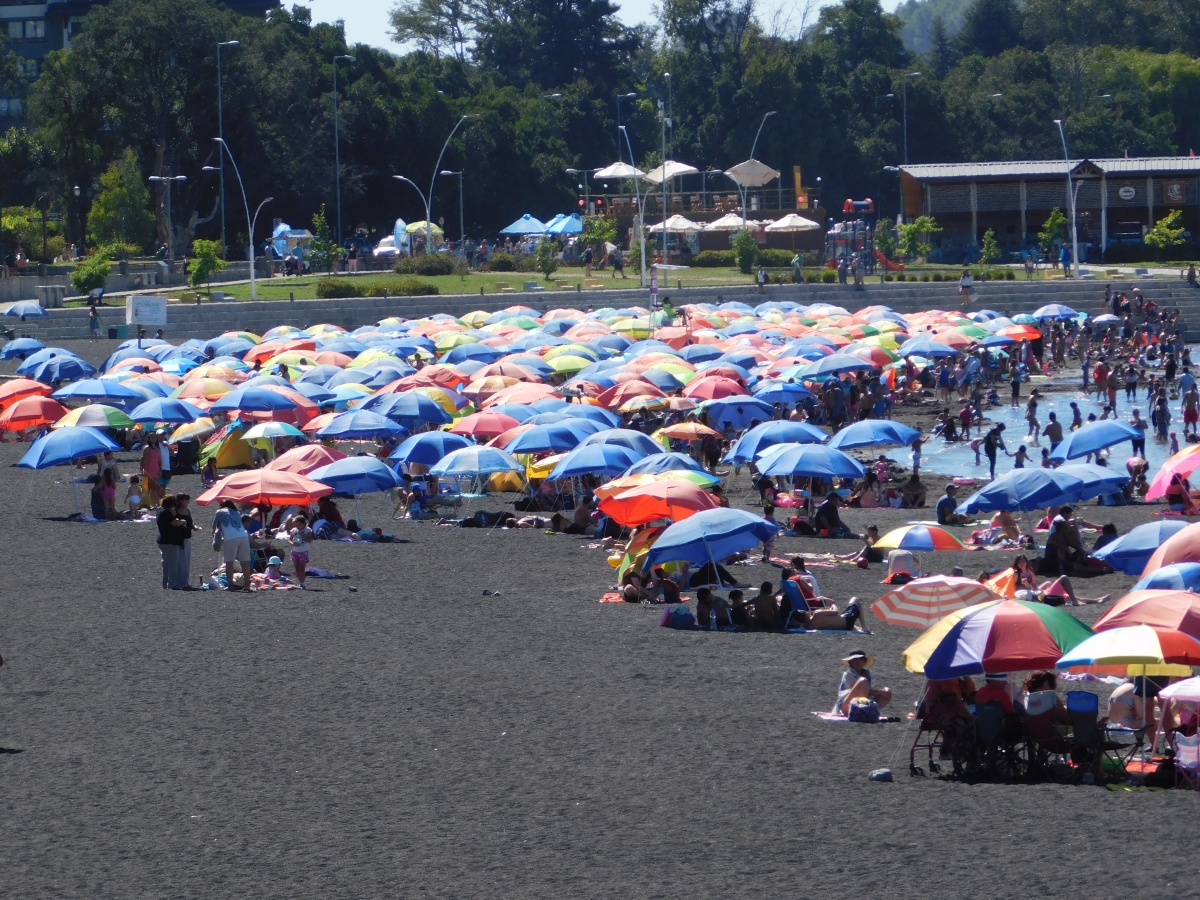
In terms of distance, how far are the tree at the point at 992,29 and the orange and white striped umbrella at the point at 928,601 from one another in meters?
89.4

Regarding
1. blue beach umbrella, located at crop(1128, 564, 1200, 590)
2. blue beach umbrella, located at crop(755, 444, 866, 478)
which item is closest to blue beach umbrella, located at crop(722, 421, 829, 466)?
blue beach umbrella, located at crop(755, 444, 866, 478)

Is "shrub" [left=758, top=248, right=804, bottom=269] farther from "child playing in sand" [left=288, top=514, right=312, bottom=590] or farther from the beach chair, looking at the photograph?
the beach chair

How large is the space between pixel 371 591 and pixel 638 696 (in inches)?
196

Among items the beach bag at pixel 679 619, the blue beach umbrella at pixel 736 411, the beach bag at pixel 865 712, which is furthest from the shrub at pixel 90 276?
the beach bag at pixel 865 712

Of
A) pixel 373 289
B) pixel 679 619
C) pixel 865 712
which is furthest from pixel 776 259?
pixel 865 712

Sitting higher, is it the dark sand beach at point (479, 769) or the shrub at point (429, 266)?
the shrub at point (429, 266)

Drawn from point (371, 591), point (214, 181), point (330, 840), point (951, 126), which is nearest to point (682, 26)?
point (951, 126)

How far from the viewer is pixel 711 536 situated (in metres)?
A: 14.1

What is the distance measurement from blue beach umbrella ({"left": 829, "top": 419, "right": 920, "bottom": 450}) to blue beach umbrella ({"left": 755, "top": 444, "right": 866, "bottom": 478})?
2494mm

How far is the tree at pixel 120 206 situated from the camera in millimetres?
54656

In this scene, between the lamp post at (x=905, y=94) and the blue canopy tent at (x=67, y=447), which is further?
the lamp post at (x=905, y=94)

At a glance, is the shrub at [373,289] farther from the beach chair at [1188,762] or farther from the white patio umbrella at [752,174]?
the beach chair at [1188,762]

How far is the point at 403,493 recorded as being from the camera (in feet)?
69.7

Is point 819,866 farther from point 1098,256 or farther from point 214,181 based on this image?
point 214,181
